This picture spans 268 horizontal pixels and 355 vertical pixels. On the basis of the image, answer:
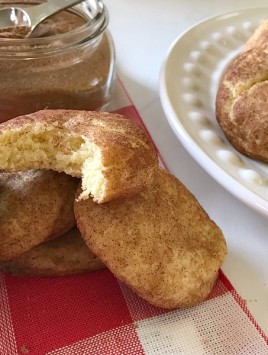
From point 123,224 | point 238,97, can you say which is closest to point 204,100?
point 238,97

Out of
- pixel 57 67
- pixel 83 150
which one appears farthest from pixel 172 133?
pixel 83 150

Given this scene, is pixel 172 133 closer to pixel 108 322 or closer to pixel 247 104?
pixel 247 104

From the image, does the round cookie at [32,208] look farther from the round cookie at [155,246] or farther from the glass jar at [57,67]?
the glass jar at [57,67]

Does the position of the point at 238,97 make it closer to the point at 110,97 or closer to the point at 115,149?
the point at 110,97

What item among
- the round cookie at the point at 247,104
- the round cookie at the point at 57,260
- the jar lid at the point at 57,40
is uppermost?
the jar lid at the point at 57,40

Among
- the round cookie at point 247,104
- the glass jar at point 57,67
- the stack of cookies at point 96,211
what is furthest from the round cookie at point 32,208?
the round cookie at point 247,104
